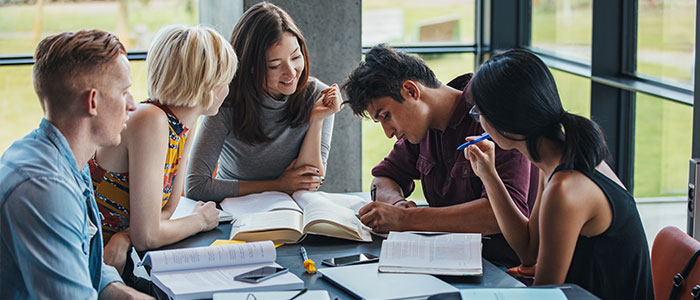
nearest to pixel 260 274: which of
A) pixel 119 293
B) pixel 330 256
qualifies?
pixel 330 256

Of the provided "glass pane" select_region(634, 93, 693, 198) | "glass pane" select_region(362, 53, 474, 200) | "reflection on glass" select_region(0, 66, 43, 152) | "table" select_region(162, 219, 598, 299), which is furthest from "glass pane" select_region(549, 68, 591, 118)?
"reflection on glass" select_region(0, 66, 43, 152)

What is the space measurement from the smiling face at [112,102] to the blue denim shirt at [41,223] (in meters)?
0.11

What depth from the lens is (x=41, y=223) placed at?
1460mm

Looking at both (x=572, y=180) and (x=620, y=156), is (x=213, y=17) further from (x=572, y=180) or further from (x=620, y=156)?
(x=572, y=180)

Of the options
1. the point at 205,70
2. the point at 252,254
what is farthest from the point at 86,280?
the point at 205,70

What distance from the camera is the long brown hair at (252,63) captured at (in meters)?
2.80

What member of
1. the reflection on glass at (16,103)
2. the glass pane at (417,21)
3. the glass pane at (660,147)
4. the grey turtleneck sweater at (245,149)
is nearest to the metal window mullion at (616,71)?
the glass pane at (660,147)

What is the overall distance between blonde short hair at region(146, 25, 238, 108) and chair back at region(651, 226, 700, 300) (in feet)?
4.74

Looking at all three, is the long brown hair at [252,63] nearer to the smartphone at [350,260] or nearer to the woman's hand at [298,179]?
the woman's hand at [298,179]

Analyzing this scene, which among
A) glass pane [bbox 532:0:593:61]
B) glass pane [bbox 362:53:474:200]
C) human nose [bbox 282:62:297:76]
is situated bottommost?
glass pane [bbox 362:53:474:200]

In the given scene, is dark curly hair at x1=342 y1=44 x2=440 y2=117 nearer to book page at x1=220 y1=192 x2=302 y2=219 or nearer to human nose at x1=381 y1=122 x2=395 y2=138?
human nose at x1=381 y1=122 x2=395 y2=138

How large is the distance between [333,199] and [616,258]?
1.05 metres

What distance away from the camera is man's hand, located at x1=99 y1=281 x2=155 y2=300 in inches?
72.1

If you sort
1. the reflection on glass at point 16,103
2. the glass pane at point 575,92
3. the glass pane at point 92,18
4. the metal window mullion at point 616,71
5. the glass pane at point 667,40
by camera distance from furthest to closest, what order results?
the glass pane at point 92,18
the reflection on glass at point 16,103
the glass pane at point 575,92
the metal window mullion at point 616,71
the glass pane at point 667,40
